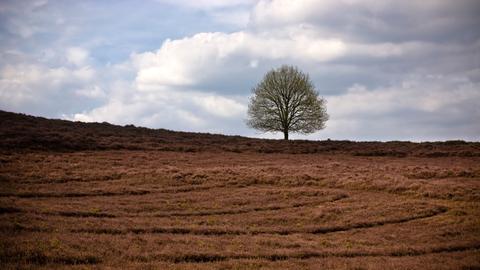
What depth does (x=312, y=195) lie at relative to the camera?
38719 millimetres

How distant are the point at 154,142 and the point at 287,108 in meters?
23.9

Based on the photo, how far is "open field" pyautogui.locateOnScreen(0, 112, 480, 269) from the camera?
858 inches

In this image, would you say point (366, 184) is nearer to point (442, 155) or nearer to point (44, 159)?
point (442, 155)

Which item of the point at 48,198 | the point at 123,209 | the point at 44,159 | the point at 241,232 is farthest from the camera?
the point at 44,159

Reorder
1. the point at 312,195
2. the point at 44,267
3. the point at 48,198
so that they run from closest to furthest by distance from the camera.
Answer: the point at 44,267
the point at 48,198
the point at 312,195

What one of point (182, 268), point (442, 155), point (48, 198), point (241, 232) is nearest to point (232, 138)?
point (442, 155)

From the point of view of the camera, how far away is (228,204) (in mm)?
35188

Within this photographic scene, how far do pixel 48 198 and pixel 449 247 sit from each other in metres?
25.1

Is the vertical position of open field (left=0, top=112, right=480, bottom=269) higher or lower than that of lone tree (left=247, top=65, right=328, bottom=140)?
lower

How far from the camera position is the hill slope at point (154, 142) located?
188ft

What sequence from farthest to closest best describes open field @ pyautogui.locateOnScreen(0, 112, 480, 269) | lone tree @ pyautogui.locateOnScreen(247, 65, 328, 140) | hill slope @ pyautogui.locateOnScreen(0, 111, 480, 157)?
lone tree @ pyautogui.locateOnScreen(247, 65, 328, 140), hill slope @ pyautogui.locateOnScreen(0, 111, 480, 157), open field @ pyautogui.locateOnScreen(0, 112, 480, 269)

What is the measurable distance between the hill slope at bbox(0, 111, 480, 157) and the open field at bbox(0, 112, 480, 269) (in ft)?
0.83

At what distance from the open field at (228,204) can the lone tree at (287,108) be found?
44.9ft

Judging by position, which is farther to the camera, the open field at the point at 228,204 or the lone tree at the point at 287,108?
the lone tree at the point at 287,108
